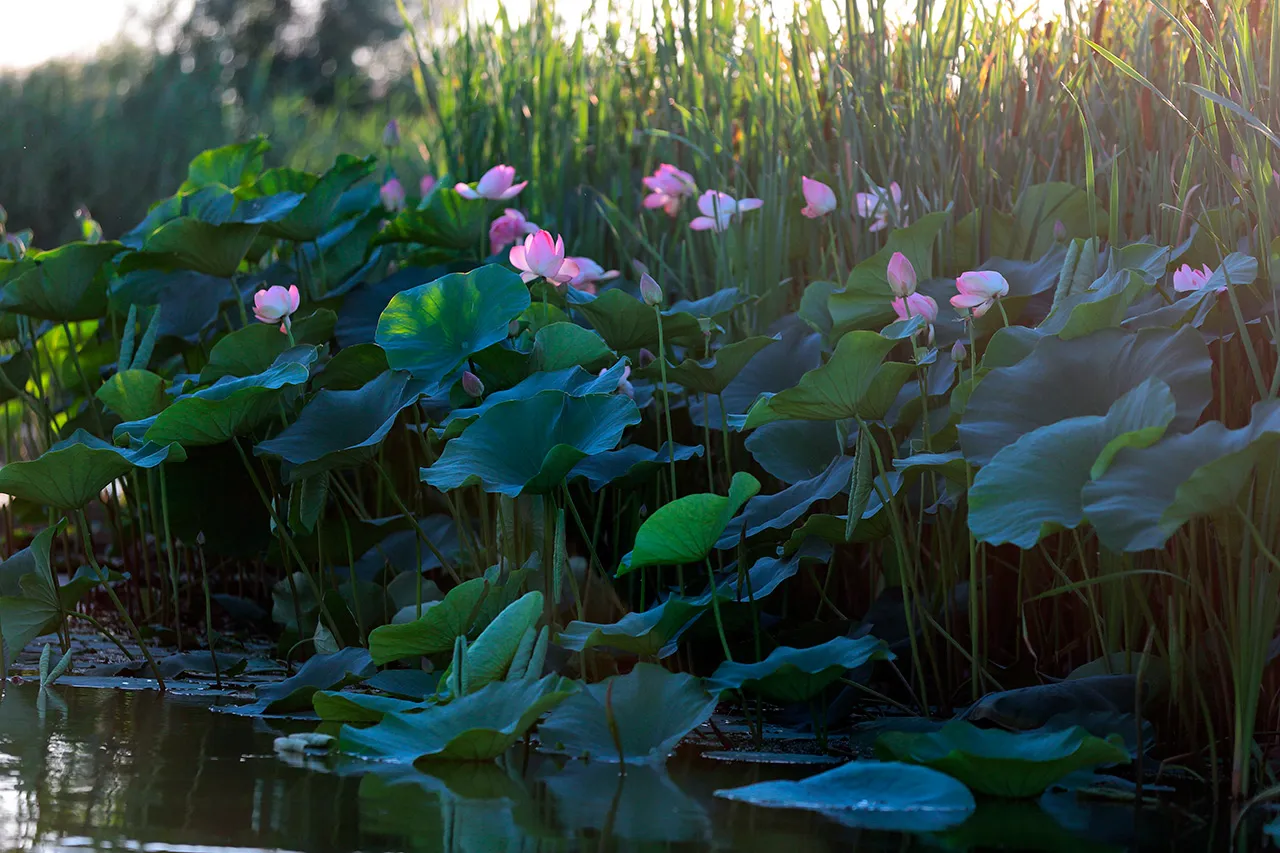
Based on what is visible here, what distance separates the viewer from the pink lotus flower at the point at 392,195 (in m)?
2.35

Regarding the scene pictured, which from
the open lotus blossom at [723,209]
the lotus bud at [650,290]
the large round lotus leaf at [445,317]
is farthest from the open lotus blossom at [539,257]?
the open lotus blossom at [723,209]

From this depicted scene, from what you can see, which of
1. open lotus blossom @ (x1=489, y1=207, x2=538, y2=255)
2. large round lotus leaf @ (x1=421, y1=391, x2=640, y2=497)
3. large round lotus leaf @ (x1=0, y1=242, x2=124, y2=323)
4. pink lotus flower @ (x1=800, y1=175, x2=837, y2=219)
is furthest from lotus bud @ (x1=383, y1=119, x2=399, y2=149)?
large round lotus leaf @ (x1=421, y1=391, x2=640, y2=497)

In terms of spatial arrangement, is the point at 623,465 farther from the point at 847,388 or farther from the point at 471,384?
the point at 847,388

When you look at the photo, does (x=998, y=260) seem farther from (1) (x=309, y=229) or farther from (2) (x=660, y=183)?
(1) (x=309, y=229)

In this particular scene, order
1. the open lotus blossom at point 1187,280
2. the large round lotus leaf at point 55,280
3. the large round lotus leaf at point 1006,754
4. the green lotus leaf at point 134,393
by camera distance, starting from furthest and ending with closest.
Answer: the large round lotus leaf at point 55,280 < the green lotus leaf at point 134,393 < the open lotus blossom at point 1187,280 < the large round lotus leaf at point 1006,754

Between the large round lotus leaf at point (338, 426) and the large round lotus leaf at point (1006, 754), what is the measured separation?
734mm

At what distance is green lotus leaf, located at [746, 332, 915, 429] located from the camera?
1211 mm

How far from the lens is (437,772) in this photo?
1111 millimetres

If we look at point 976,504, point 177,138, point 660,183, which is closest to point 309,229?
point 660,183

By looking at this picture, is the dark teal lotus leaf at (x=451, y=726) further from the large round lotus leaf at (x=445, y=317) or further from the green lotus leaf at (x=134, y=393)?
the green lotus leaf at (x=134, y=393)

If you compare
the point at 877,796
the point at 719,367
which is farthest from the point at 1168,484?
the point at 719,367

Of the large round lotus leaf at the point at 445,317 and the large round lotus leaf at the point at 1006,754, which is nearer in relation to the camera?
the large round lotus leaf at the point at 1006,754

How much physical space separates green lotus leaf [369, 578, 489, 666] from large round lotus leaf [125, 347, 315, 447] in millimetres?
339

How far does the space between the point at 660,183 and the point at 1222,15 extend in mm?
912
